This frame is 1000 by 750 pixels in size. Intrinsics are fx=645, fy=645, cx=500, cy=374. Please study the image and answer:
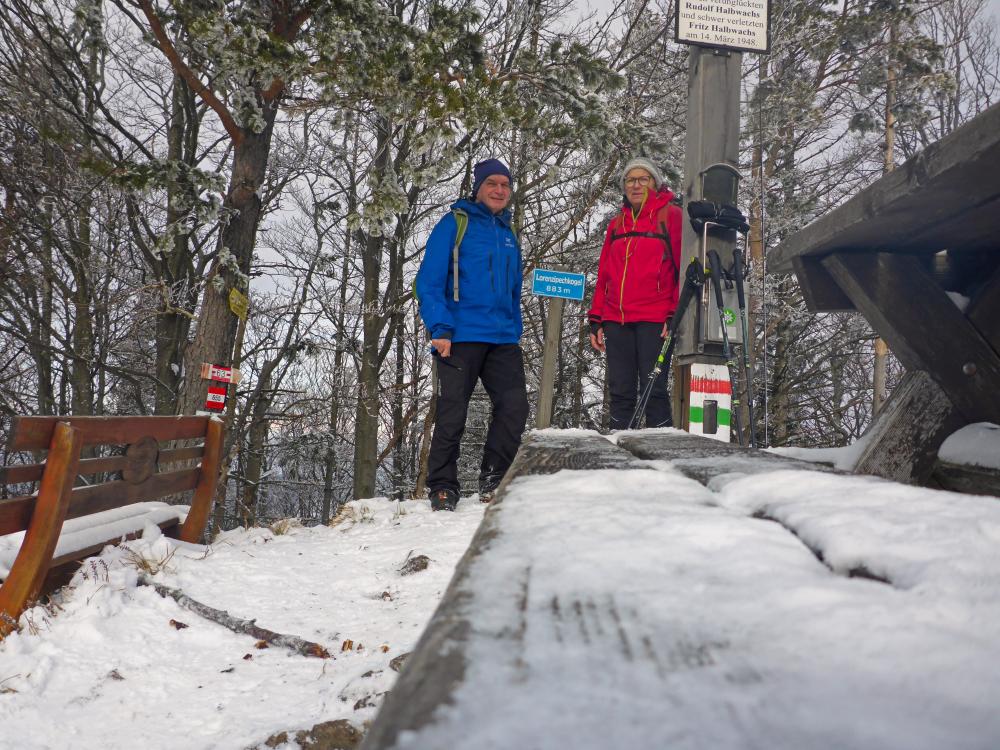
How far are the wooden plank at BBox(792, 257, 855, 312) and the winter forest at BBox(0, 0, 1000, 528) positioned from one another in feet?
6.80

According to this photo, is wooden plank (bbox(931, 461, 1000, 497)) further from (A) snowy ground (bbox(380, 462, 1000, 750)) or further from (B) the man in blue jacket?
(B) the man in blue jacket

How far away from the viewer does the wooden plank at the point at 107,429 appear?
2.81m

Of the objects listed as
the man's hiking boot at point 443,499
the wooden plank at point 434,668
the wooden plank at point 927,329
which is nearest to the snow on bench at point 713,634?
the wooden plank at point 434,668

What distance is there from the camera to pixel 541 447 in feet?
4.99

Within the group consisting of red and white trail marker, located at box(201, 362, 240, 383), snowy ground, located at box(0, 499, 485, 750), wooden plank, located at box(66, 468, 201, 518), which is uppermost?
red and white trail marker, located at box(201, 362, 240, 383)

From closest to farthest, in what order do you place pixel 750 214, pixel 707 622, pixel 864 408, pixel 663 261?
pixel 707 622
pixel 663 261
pixel 750 214
pixel 864 408

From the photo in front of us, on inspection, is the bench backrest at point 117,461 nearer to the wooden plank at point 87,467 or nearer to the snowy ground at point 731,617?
the wooden plank at point 87,467

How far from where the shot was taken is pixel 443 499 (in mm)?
4258

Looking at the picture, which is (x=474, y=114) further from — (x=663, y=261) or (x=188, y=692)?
(x=188, y=692)

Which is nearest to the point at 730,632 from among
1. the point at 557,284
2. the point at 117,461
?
the point at 117,461

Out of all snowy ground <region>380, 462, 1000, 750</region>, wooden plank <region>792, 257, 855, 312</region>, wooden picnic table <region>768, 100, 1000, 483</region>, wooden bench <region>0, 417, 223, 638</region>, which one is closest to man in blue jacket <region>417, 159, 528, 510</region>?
Result: wooden bench <region>0, 417, 223, 638</region>

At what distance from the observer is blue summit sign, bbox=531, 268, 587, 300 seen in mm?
5945

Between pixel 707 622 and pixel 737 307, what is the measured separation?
396 cm

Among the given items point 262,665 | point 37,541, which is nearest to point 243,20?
point 37,541
